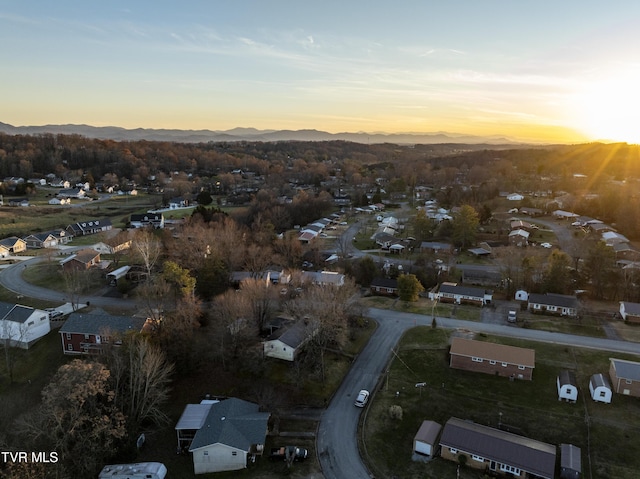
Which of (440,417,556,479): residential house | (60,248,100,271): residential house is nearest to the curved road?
(60,248,100,271): residential house

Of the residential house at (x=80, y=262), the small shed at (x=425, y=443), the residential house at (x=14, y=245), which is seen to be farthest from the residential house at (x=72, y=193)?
the small shed at (x=425, y=443)

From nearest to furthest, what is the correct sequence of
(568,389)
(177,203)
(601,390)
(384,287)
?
(601,390) < (568,389) < (384,287) < (177,203)

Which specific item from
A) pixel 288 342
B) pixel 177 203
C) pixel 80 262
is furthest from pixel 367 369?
pixel 177 203

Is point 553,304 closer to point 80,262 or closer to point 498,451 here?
point 498,451

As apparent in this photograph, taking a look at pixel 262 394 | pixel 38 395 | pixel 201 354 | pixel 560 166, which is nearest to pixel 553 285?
pixel 262 394

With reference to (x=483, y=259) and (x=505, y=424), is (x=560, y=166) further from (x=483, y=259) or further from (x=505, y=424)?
(x=505, y=424)
